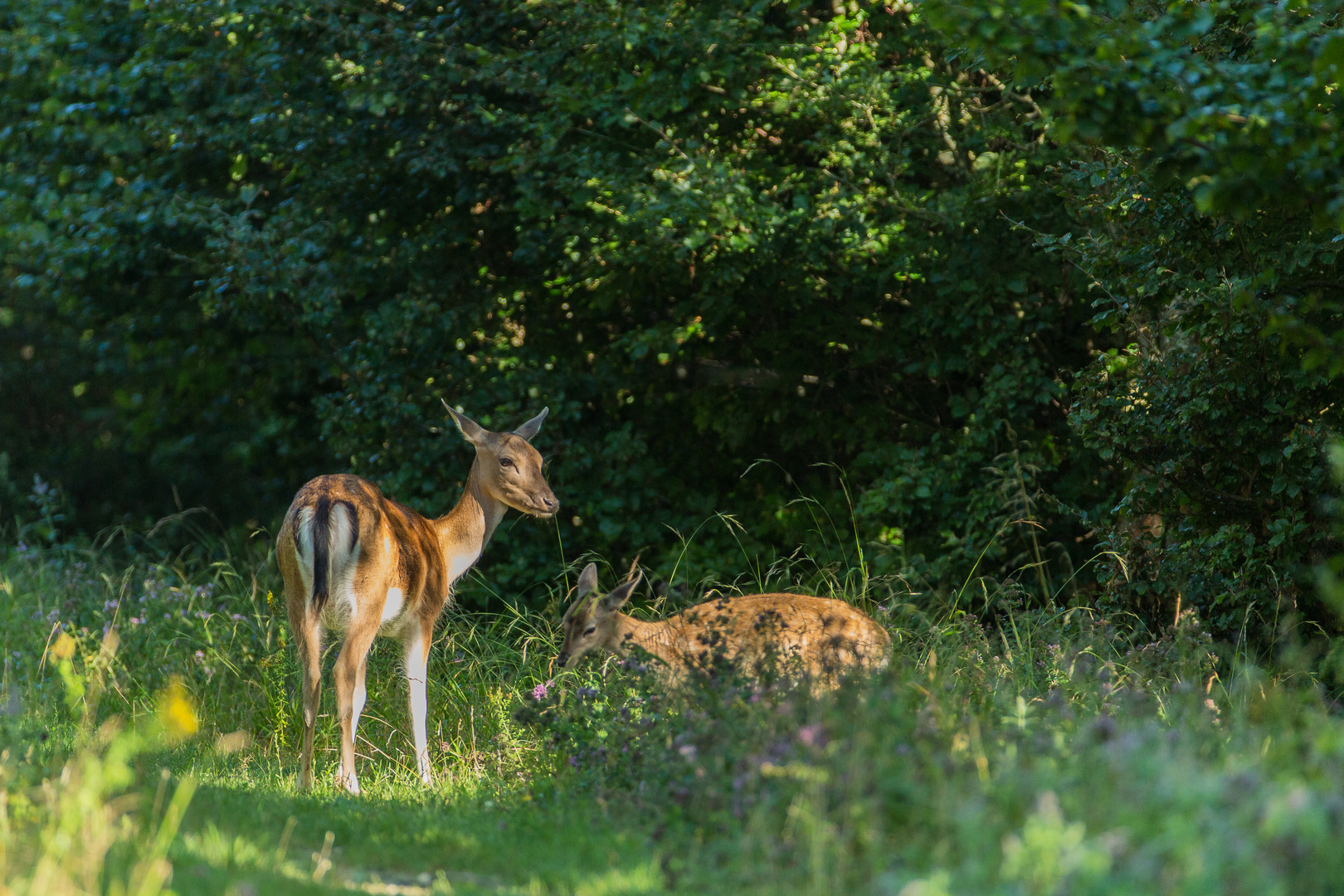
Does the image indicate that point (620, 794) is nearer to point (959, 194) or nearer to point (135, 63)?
point (959, 194)

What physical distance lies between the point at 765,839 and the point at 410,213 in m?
9.26

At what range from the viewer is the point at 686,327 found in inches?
419

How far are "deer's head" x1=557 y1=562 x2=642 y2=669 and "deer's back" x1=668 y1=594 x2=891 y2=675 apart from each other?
337 millimetres

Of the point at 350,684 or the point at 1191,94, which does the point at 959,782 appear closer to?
the point at 1191,94

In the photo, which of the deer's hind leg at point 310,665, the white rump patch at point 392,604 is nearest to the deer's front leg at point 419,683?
the white rump patch at point 392,604

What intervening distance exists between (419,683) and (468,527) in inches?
48.6

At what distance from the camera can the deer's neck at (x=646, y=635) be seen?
→ 300 inches

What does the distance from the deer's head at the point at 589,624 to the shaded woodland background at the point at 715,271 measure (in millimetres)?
2565

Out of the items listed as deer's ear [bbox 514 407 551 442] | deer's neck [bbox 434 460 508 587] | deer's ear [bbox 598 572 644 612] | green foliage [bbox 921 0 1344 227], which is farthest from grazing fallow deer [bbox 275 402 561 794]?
green foliage [bbox 921 0 1344 227]

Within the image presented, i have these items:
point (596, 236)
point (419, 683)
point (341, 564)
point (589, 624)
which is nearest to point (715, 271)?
point (596, 236)

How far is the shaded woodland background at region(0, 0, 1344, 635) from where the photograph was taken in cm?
783

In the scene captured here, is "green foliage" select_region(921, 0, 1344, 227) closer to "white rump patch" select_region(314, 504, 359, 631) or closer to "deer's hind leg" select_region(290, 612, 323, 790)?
"white rump patch" select_region(314, 504, 359, 631)

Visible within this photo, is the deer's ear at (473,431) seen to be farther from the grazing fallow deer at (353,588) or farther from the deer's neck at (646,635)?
the deer's neck at (646,635)

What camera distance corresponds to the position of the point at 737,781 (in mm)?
4551
